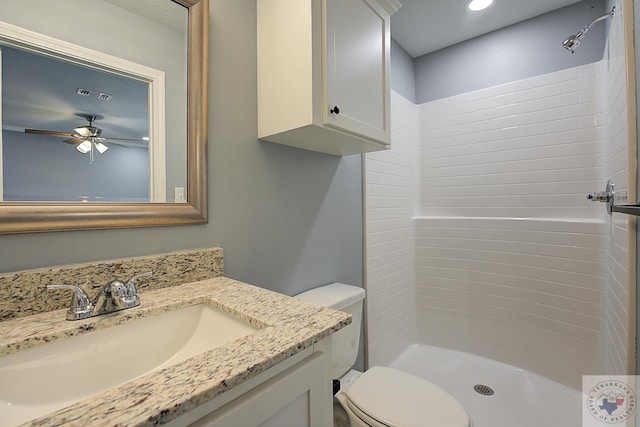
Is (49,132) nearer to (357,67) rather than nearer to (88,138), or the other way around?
(88,138)

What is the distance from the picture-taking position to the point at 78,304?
2.19 feet

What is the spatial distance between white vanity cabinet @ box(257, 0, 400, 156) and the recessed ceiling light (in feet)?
2.74

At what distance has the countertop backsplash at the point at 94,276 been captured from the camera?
0.65 metres

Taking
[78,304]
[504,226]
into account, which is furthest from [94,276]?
[504,226]

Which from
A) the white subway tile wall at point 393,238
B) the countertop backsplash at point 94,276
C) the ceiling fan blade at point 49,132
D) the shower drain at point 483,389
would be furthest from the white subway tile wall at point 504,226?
the ceiling fan blade at point 49,132

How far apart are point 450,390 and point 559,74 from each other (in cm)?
216

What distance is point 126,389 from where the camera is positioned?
0.41m

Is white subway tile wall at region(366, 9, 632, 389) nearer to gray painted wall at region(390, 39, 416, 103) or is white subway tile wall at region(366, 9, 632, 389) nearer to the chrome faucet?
gray painted wall at region(390, 39, 416, 103)

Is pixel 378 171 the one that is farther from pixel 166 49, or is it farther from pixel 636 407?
pixel 636 407

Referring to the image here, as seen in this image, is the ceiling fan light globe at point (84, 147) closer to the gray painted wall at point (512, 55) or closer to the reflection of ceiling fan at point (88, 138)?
the reflection of ceiling fan at point (88, 138)

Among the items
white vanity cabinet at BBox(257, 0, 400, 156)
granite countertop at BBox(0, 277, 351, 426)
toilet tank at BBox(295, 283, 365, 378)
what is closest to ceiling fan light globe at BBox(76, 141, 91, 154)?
granite countertop at BBox(0, 277, 351, 426)

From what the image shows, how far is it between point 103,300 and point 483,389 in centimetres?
211

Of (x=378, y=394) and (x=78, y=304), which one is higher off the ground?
(x=78, y=304)

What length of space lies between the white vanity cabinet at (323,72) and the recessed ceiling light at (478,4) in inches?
32.8
